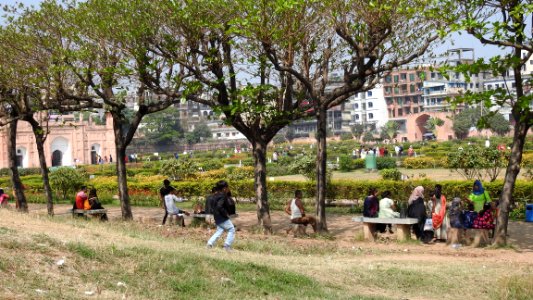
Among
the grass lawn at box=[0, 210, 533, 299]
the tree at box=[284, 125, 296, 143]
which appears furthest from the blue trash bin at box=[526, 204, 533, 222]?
the tree at box=[284, 125, 296, 143]

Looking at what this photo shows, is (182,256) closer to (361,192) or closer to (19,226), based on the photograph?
(19,226)

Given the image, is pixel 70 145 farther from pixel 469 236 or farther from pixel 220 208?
pixel 220 208

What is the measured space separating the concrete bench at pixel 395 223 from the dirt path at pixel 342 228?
206 millimetres

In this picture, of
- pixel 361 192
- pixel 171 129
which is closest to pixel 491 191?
pixel 361 192

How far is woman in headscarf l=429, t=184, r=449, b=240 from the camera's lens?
15.0 metres

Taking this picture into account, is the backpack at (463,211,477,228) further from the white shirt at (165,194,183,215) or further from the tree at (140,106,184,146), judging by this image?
the tree at (140,106,184,146)

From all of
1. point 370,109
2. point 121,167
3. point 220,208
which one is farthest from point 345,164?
point 370,109

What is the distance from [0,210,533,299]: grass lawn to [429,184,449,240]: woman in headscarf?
1196 millimetres

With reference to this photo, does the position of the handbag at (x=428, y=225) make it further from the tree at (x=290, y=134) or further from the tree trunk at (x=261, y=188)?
the tree at (x=290, y=134)

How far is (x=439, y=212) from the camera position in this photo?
49.3 ft

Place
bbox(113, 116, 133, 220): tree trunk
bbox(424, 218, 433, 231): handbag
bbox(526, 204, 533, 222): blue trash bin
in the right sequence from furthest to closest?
bbox(113, 116, 133, 220): tree trunk, bbox(526, 204, 533, 222): blue trash bin, bbox(424, 218, 433, 231): handbag

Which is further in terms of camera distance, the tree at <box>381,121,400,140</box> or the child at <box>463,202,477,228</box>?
the tree at <box>381,121,400,140</box>

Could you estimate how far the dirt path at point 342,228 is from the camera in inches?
599

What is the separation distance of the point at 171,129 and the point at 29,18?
8401 centimetres
